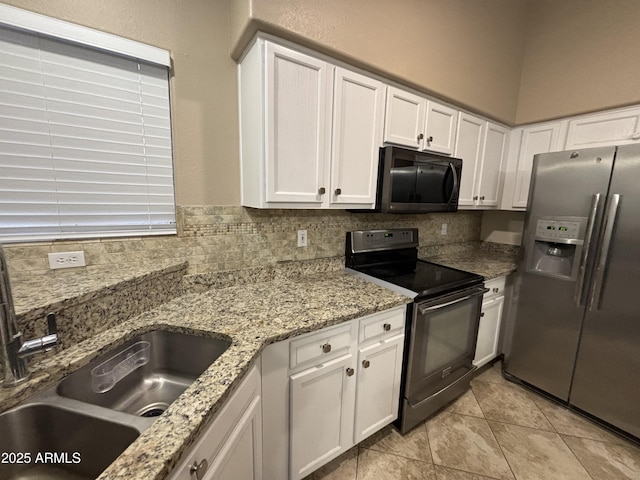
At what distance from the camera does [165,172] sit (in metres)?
1.33

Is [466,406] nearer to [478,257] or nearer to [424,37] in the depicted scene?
[478,257]

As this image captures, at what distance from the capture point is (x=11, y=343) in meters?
0.65

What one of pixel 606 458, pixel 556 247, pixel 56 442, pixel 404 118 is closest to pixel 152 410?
pixel 56 442

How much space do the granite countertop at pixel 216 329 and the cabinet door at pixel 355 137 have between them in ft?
1.89

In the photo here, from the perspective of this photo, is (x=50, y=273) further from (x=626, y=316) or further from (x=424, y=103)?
(x=626, y=316)

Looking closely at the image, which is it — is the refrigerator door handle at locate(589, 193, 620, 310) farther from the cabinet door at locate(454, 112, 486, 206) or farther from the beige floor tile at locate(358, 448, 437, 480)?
the beige floor tile at locate(358, 448, 437, 480)

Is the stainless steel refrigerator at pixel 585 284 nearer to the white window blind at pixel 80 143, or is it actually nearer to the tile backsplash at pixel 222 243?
the tile backsplash at pixel 222 243

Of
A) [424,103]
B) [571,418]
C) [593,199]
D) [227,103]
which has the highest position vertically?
[424,103]

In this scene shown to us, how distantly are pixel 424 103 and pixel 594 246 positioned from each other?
148cm

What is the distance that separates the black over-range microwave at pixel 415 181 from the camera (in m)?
1.59

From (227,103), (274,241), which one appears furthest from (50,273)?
(227,103)

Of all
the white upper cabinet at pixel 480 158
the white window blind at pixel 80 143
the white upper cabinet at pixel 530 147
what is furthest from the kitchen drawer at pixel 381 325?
the white upper cabinet at pixel 530 147

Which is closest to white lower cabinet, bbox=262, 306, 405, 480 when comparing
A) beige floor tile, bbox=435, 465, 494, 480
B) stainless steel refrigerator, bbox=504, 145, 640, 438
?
beige floor tile, bbox=435, 465, 494, 480

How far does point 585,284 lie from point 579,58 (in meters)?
1.77
